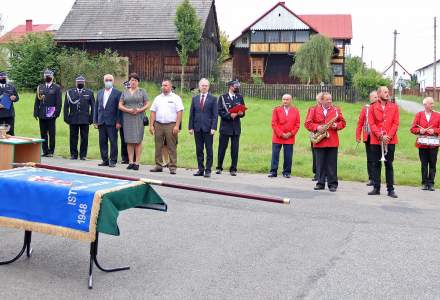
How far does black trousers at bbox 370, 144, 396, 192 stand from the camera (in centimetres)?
1131

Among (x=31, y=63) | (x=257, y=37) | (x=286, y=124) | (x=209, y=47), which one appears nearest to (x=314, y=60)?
(x=209, y=47)

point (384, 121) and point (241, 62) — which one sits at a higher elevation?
point (241, 62)

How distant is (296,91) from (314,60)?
28.3ft

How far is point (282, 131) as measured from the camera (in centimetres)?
1370

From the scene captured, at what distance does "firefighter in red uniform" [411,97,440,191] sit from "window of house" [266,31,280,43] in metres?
47.9

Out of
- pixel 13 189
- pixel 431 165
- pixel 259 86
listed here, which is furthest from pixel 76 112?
pixel 259 86

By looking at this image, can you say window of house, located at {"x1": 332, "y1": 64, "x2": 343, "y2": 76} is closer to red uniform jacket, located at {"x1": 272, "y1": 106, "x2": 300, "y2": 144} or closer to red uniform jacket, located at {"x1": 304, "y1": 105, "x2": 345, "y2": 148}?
red uniform jacket, located at {"x1": 272, "y1": 106, "x2": 300, "y2": 144}

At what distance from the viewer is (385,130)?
11.3 metres

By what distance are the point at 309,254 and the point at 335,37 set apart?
206 feet

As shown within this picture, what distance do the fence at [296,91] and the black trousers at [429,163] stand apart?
103ft

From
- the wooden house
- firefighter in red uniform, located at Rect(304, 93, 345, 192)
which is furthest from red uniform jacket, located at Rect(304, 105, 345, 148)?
the wooden house

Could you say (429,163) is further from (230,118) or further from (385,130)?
(230,118)

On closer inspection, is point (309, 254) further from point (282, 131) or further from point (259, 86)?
point (259, 86)

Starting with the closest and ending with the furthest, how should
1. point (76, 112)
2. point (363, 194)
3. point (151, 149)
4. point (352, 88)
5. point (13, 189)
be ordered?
point (13, 189), point (363, 194), point (76, 112), point (151, 149), point (352, 88)
